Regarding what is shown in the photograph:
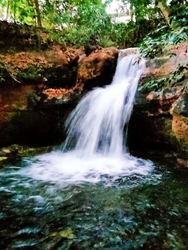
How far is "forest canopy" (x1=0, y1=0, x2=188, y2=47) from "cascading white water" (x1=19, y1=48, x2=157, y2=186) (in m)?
1.88

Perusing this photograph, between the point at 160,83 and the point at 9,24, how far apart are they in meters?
4.33

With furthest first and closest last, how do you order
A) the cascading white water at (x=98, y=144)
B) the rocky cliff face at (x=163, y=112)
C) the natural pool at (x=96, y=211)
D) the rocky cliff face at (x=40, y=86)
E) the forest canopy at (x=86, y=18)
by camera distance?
the forest canopy at (x=86, y=18)
the rocky cliff face at (x=40, y=86)
the rocky cliff face at (x=163, y=112)
the cascading white water at (x=98, y=144)
the natural pool at (x=96, y=211)

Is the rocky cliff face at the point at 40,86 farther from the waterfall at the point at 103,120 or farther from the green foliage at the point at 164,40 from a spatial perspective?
the green foliage at the point at 164,40

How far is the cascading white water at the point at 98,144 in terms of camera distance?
426 cm

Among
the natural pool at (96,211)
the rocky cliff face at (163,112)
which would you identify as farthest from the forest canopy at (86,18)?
the natural pool at (96,211)

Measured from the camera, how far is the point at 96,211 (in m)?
2.92

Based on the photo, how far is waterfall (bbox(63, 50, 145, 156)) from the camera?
5492 millimetres

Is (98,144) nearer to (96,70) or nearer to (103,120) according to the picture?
(103,120)

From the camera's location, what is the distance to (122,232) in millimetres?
2480

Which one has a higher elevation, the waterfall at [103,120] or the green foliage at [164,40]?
the green foliage at [164,40]

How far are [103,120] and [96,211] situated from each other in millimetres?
2967

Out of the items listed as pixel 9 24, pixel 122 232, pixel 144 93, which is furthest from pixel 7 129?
pixel 122 232

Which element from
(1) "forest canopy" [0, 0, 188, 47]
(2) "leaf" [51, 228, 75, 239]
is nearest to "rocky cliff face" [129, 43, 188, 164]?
(1) "forest canopy" [0, 0, 188, 47]

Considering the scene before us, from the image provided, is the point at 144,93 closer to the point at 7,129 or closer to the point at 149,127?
the point at 149,127
